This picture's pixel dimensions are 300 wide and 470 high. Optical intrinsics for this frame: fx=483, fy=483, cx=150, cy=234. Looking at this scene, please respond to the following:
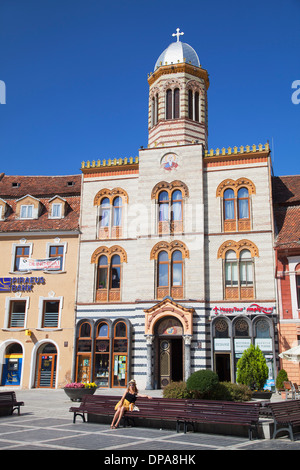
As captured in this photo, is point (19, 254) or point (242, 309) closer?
point (242, 309)

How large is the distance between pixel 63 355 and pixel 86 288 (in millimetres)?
4659

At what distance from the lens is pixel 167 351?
1224 inches

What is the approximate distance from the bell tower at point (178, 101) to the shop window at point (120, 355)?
1368 centimetres

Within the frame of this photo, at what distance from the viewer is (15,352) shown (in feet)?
109

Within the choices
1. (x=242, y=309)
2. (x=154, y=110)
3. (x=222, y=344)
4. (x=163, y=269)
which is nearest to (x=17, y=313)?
(x=163, y=269)

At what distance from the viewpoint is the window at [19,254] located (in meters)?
34.4

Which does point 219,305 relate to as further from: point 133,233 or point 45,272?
point 45,272

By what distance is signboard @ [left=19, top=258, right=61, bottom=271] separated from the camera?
33.7m

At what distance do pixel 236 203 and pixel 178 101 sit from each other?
10.2 metres

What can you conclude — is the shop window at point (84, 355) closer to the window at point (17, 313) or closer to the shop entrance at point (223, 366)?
the window at point (17, 313)

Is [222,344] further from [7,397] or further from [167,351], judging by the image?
[7,397]

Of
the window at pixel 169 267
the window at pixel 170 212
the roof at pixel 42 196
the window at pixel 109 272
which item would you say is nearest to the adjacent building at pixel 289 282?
the window at pixel 169 267

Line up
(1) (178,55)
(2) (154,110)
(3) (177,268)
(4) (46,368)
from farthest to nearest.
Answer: (1) (178,55) → (2) (154,110) → (4) (46,368) → (3) (177,268)
